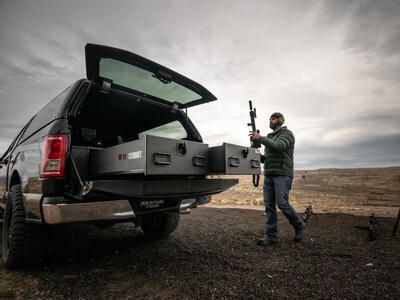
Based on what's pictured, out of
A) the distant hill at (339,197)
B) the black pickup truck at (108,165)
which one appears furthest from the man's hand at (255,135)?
the distant hill at (339,197)

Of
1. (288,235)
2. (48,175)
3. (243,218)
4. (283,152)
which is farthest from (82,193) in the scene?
(243,218)

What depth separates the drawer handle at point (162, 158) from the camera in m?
1.91

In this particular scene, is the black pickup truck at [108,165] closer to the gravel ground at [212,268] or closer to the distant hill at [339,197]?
the gravel ground at [212,268]

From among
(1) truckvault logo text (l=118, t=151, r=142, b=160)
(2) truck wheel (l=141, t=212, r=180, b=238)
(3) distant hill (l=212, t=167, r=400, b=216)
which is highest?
(1) truckvault logo text (l=118, t=151, r=142, b=160)

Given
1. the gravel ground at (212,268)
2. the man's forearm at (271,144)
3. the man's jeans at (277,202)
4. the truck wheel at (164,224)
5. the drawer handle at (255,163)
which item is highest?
the man's forearm at (271,144)

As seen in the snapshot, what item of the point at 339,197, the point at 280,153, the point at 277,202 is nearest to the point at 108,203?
the point at 277,202

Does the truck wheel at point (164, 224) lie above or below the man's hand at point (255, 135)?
below

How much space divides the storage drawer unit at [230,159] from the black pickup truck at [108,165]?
0.03ft

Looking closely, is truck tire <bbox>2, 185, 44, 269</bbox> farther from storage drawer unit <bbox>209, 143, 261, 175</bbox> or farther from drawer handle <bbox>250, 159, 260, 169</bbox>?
drawer handle <bbox>250, 159, 260, 169</bbox>

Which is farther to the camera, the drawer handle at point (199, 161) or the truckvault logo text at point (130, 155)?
the drawer handle at point (199, 161)

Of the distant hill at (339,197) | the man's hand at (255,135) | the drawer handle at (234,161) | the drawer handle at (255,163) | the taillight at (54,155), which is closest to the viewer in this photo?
the taillight at (54,155)

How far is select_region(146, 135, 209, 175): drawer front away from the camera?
189cm

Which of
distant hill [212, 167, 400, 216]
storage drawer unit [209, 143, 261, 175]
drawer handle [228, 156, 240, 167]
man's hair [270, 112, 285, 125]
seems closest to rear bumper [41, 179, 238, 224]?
storage drawer unit [209, 143, 261, 175]

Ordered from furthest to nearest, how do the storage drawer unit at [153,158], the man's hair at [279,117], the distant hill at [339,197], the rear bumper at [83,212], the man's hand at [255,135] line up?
the distant hill at [339,197]
the man's hair at [279,117]
the man's hand at [255,135]
the rear bumper at [83,212]
the storage drawer unit at [153,158]
